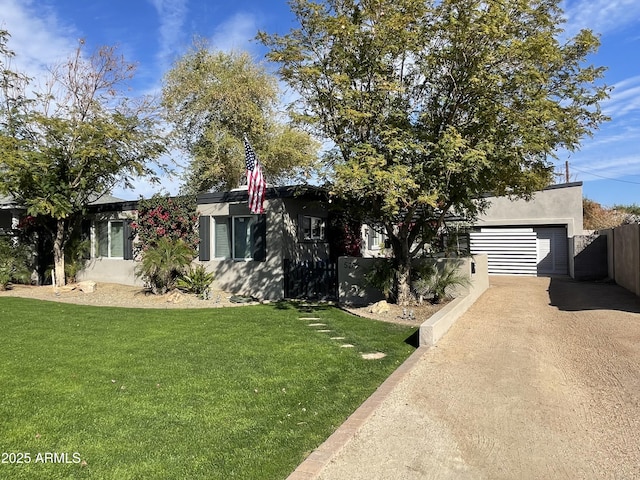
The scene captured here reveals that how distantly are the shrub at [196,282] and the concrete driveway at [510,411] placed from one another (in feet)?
25.8

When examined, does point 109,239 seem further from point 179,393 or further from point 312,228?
point 179,393

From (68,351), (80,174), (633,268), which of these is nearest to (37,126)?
(80,174)

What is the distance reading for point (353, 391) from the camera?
5508 mm

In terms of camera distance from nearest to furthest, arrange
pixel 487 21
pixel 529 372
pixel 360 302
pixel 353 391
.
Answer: pixel 353 391
pixel 529 372
pixel 487 21
pixel 360 302

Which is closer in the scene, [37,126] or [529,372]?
[529,372]

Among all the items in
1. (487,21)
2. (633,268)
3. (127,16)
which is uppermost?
(127,16)

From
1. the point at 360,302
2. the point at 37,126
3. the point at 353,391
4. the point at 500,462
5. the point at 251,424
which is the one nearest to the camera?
the point at 500,462

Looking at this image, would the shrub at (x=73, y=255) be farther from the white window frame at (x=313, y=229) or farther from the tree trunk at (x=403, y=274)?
the tree trunk at (x=403, y=274)

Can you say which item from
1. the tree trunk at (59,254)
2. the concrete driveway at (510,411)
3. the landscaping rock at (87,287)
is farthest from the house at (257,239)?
the concrete driveway at (510,411)

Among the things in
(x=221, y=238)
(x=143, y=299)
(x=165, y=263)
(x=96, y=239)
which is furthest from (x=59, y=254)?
(x=221, y=238)

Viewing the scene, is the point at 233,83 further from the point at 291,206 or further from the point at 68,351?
the point at 68,351

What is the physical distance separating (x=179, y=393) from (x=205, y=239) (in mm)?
10090

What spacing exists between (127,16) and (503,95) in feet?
38.5

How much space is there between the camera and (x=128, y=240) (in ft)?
53.5
